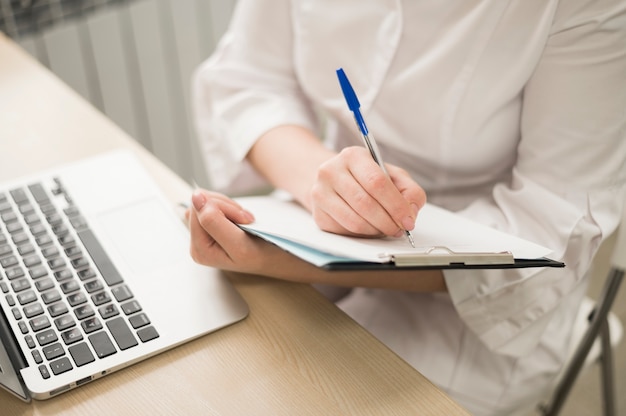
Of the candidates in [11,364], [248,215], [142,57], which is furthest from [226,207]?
[142,57]

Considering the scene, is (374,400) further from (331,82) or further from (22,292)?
(331,82)

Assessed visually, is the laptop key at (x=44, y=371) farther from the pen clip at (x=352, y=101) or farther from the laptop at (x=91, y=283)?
the pen clip at (x=352, y=101)

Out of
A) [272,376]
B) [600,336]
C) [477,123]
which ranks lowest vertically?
[600,336]

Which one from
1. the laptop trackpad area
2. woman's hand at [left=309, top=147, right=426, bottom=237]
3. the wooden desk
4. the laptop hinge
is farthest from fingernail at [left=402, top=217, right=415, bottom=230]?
the laptop hinge

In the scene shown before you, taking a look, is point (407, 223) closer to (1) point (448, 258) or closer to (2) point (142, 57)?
(1) point (448, 258)

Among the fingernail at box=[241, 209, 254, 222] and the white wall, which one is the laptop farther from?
the white wall

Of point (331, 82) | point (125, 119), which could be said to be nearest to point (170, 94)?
point (125, 119)

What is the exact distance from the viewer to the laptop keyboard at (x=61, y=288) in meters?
0.59

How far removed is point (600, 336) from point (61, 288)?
2.44 feet

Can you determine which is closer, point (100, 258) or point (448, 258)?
point (448, 258)

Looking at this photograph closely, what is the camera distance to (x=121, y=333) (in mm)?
608

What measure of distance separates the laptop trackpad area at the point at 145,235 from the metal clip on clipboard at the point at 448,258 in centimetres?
30

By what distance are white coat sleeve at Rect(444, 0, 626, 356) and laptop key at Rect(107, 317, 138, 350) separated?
1.16ft

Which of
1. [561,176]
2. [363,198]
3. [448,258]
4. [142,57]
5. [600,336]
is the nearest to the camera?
[448,258]
